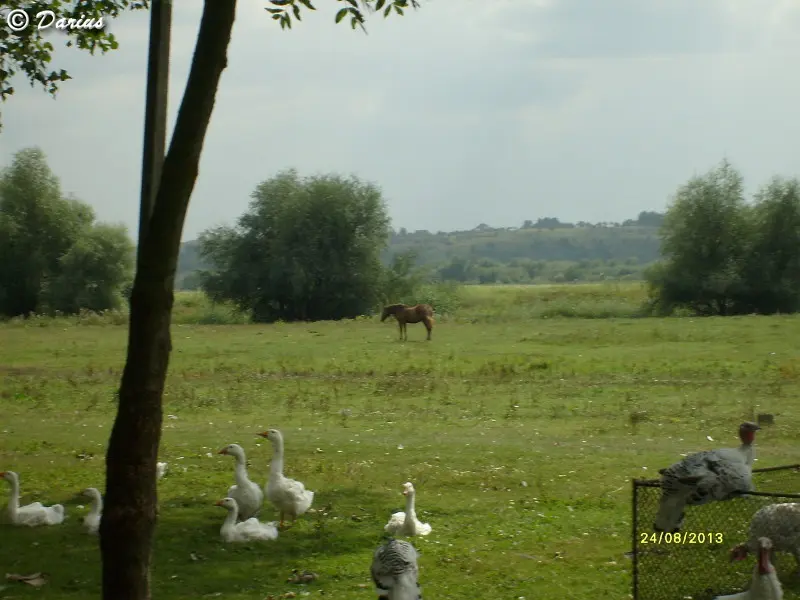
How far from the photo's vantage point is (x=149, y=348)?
7.50 meters

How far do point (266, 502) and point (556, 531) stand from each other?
4205mm

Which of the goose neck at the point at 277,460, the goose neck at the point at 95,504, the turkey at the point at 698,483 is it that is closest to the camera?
the turkey at the point at 698,483

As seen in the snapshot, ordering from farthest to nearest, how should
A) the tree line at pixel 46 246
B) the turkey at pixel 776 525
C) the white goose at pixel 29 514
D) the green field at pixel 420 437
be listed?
1. the tree line at pixel 46 246
2. the white goose at pixel 29 514
3. the green field at pixel 420 437
4. the turkey at pixel 776 525

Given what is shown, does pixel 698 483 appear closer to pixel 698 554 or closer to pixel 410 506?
pixel 698 554

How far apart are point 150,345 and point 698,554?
511cm

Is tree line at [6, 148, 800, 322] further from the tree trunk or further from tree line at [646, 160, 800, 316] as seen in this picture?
the tree trunk

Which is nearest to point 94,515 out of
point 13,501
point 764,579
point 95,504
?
point 95,504

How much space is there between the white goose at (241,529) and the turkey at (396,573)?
3943mm

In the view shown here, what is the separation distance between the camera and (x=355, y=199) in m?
74.2

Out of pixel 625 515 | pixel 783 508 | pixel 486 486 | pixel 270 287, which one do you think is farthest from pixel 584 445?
pixel 270 287

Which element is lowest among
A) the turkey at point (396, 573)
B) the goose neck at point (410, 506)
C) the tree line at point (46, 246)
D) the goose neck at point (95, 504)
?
the goose neck at point (95, 504)

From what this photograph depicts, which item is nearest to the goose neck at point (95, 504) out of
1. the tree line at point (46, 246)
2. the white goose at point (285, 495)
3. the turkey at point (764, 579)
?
the white goose at point (285, 495)

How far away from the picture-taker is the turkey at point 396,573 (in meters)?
8.05

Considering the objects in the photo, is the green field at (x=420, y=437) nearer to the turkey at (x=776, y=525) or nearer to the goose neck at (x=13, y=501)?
the goose neck at (x=13, y=501)
